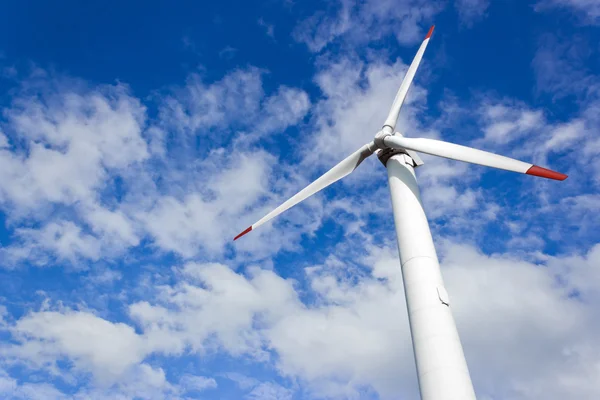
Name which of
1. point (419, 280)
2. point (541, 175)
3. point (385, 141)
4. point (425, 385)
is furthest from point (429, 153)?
point (425, 385)

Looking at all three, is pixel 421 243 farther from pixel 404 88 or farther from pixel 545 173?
pixel 404 88

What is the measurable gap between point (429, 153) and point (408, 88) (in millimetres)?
11148

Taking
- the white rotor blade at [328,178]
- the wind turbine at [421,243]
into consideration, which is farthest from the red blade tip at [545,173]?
the white rotor blade at [328,178]

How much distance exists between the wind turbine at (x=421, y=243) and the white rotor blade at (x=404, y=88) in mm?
98

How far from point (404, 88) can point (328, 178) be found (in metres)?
11.3

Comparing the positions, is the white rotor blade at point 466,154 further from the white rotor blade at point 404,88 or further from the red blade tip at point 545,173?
the white rotor blade at point 404,88

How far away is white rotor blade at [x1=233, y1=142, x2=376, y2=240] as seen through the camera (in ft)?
119

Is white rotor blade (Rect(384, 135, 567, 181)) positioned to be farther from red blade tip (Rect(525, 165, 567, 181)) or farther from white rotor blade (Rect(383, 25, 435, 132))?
white rotor blade (Rect(383, 25, 435, 132))

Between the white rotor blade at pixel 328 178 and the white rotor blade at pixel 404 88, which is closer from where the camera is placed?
the white rotor blade at pixel 328 178

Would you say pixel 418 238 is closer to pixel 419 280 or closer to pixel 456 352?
pixel 419 280

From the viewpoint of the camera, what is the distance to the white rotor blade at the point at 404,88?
3762 cm

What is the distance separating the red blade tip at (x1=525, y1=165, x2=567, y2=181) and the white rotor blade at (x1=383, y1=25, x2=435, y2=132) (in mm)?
11920

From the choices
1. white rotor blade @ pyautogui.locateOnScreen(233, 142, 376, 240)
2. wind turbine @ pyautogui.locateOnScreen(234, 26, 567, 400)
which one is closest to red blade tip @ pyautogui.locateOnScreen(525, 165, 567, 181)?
wind turbine @ pyautogui.locateOnScreen(234, 26, 567, 400)

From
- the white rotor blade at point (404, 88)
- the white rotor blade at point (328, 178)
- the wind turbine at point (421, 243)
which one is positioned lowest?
the wind turbine at point (421, 243)
